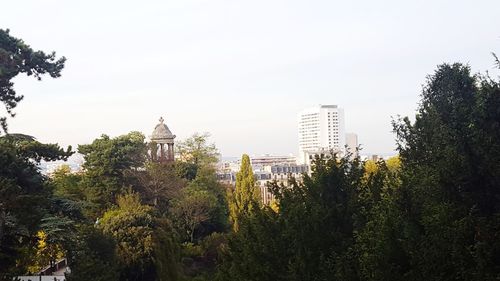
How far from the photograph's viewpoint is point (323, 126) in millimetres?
173000

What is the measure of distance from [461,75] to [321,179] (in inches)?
214

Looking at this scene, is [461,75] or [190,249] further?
[190,249]

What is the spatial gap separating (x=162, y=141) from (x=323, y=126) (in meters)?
133

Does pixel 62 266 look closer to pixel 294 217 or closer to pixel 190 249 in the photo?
pixel 190 249

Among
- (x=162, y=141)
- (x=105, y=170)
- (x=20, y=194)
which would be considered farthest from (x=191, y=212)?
(x=20, y=194)

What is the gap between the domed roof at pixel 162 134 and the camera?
142 feet

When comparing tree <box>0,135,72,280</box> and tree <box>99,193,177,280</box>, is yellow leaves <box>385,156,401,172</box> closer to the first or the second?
tree <box>0,135,72,280</box>

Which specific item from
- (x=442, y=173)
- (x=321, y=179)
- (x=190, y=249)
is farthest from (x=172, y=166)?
(x=442, y=173)

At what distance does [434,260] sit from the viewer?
7.12 meters

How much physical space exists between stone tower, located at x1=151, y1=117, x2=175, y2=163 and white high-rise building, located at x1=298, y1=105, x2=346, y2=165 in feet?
404

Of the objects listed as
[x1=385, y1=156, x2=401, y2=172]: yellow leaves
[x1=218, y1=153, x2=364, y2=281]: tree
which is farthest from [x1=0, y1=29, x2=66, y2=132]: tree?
[x1=385, y1=156, x2=401, y2=172]: yellow leaves

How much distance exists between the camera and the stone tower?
41028 mm

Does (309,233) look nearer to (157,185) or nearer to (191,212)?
(191,212)

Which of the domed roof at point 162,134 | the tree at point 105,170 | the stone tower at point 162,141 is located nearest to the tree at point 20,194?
the tree at point 105,170
